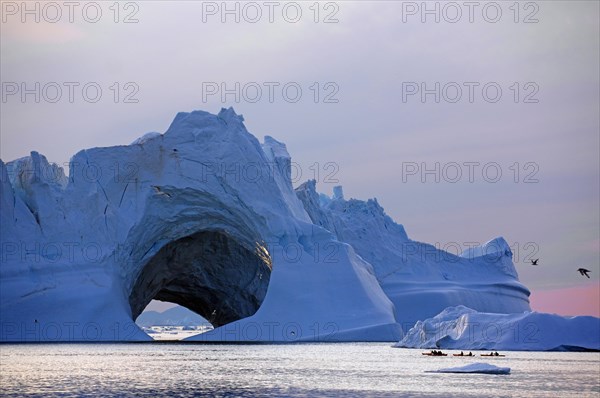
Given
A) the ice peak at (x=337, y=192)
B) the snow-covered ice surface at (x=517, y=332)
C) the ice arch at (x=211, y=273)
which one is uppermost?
the ice peak at (x=337, y=192)

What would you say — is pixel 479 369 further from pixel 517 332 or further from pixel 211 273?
pixel 211 273

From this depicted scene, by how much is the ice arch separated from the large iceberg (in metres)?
1.56

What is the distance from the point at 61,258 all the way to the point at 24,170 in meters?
5.34

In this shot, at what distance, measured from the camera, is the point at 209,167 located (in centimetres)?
4684

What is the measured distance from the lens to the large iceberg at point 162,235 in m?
44.2

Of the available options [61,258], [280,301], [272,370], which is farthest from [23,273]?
[272,370]

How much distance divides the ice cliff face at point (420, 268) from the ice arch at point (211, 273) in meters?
5.34

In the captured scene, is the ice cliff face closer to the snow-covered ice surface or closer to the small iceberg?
the snow-covered ice surface

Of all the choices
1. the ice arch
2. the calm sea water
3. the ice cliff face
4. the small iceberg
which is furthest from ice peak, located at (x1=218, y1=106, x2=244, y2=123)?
the small iceberg

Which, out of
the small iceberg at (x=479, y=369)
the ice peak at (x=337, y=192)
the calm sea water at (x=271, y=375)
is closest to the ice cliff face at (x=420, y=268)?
the ice peak at (x=337, y=192)

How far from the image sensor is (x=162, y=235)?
49562mm

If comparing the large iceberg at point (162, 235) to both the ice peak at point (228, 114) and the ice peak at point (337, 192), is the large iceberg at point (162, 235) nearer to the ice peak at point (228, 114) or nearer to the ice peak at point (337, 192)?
the ice peak at point (228, 114)

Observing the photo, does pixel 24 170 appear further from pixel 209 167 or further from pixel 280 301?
pixel 280 301

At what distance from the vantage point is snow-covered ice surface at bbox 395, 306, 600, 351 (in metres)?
43.9
